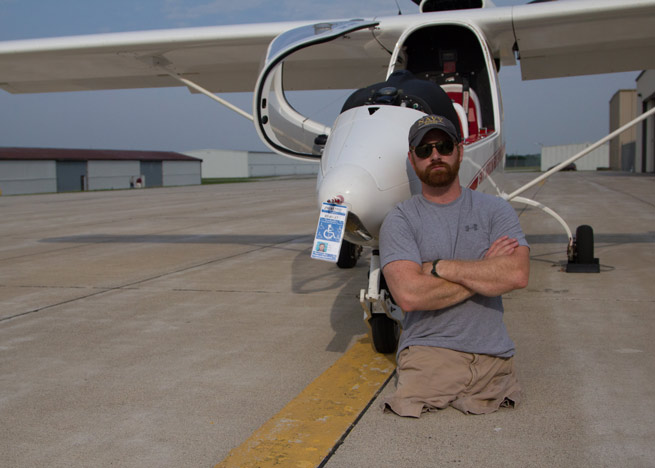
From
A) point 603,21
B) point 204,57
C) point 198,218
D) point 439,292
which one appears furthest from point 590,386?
point 198,218

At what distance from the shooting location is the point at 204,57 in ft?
27.2

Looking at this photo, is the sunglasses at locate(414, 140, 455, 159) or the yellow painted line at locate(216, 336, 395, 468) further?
the sunglasses at locate(414, 140, 455, 159)

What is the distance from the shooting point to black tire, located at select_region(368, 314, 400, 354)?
391 cm

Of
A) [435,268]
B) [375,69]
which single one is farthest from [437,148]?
[375,69]

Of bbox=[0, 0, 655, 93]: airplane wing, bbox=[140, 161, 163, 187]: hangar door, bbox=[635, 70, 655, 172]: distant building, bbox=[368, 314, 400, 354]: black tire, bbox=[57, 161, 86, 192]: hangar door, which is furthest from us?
bbox=[140, 161, 163, 187]: hangar door

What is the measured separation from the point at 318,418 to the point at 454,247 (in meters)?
1.02

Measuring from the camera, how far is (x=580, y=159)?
80562 mm

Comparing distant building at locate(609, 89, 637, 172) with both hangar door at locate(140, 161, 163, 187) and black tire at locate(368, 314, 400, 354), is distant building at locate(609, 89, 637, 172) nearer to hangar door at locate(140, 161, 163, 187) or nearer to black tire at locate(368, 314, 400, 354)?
hangar door at locate(140, 161, 163, 187)

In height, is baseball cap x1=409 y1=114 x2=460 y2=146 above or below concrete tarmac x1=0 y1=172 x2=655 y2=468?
above

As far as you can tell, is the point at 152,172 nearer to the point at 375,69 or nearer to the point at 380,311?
the point at 375,69

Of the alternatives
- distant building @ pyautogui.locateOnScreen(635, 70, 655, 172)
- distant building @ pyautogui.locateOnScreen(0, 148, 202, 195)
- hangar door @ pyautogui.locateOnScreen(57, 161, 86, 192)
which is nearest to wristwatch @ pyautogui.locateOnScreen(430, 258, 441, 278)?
distant building @ pyautogui.locateOnScreen(0, 148, 202, 195)

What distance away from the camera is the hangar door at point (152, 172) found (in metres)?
52.4

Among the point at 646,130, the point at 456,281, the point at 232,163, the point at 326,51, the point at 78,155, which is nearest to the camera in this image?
the point at 456,281

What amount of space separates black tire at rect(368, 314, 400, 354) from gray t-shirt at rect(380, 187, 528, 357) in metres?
0.71
